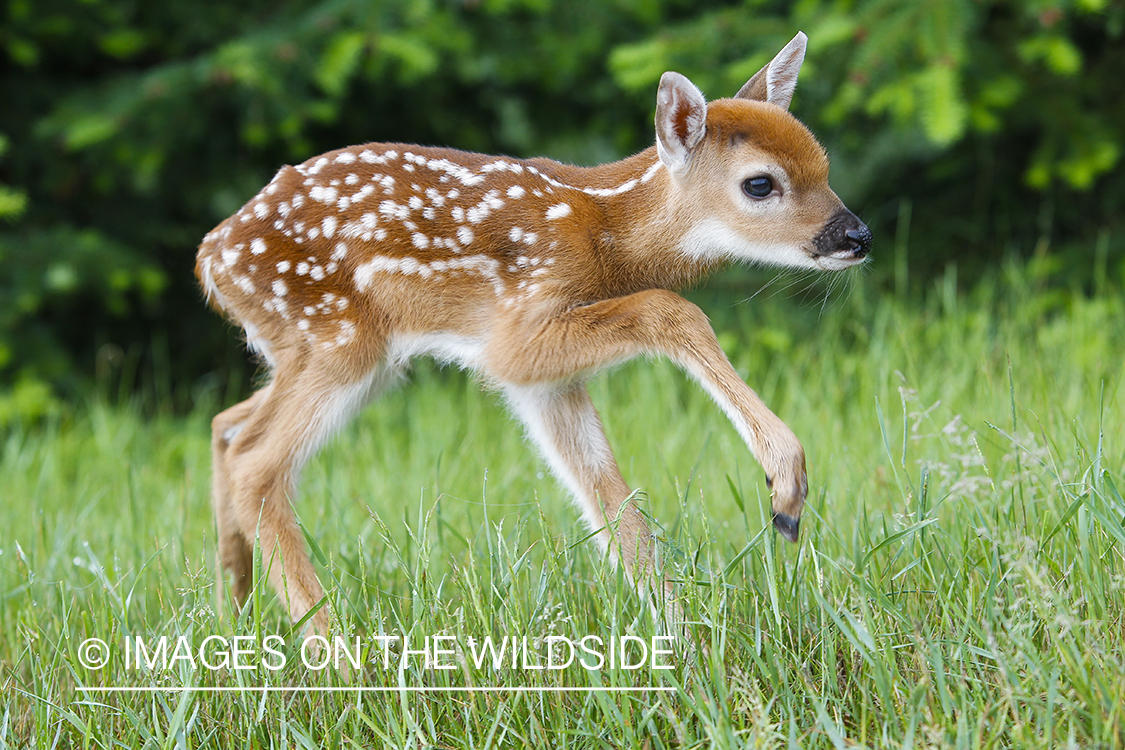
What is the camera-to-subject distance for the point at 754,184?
9.92ft

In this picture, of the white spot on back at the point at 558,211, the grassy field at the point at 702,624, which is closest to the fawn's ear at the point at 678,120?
the white spot on back at the point at 558,211

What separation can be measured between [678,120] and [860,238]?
59 cm

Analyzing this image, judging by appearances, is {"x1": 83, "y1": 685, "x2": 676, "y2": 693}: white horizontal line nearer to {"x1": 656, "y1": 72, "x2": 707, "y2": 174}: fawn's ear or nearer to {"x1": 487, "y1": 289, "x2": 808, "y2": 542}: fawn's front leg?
{"x1": 487, "y1": 289, "x2": 808, "y2": 542}: fawn's front leg

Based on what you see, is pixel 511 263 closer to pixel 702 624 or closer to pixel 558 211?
pixel 558 211

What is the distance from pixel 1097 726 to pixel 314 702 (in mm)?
1744

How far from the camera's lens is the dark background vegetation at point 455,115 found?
5223 mm

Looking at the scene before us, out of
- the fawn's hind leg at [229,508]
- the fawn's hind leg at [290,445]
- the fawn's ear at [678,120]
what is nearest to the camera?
the fawn's ear at [678,120]

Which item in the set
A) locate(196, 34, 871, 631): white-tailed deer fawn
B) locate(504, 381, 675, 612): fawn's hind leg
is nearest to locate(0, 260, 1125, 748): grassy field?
locate(504, 381, 675, 612): fawn's hind leg

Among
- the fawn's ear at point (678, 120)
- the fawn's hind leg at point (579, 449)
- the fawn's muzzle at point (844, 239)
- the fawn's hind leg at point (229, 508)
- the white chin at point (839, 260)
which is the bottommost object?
the fawn's hind leg at point (229, 508)

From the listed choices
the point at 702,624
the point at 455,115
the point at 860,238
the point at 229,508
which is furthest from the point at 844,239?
the point at 455,115

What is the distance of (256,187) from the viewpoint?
6.56 metres

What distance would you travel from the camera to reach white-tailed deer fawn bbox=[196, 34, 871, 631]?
3.00m

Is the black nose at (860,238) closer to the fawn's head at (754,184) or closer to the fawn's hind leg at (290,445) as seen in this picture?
the fawn's head at (754,184)

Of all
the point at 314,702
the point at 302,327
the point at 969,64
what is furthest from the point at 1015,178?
the point at 314,702
